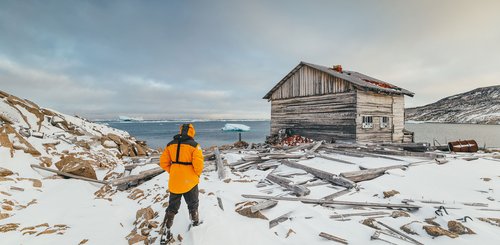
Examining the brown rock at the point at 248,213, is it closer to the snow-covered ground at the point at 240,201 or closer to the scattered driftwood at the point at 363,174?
the snow-covered ground at the point at 240,201

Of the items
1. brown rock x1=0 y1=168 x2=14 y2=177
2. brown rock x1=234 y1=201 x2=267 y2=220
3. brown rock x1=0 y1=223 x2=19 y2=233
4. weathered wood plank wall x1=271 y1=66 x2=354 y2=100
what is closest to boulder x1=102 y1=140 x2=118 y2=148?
brown rock x1=0 y1=168 x2=14 y2=177

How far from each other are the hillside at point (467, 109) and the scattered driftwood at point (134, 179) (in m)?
170

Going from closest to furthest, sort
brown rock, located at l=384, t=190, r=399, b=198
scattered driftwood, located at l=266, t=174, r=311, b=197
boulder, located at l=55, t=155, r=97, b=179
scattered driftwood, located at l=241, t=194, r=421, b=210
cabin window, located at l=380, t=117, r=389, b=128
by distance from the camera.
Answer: scattered driftwood, located at l=241, t=194, r=421, b=210 < brown rock, located at l=384, t=190, r=399, b=198 < scattered driftwood, located at l=266, t=174, r=311, b=197 < boulder, located at l=55, t=155, r=97, b=179 < cabin window, located at l=380, t=117, r=389, b=128

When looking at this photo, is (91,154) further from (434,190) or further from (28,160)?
(434,190)

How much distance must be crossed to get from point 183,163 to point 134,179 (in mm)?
5955

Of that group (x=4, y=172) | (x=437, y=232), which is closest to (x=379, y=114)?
(x=437, y=232)

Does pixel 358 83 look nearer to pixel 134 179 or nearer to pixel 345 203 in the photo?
pixel 345 203

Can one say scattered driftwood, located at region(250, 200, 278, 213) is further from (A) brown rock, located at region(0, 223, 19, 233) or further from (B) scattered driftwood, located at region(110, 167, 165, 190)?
(B) scattered driftwood, located at region(110, 167, 165, 190)

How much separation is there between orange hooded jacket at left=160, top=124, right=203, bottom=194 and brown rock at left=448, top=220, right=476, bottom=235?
203 inches

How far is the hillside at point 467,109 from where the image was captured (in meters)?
129

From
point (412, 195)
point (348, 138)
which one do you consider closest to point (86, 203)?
point (412, 195)

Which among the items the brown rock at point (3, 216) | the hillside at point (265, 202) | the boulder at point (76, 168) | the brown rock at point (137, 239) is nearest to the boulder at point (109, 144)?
the hillside at point (265, 202)

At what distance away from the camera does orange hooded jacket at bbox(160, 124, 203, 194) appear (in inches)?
177

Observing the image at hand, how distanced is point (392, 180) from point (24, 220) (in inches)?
439
